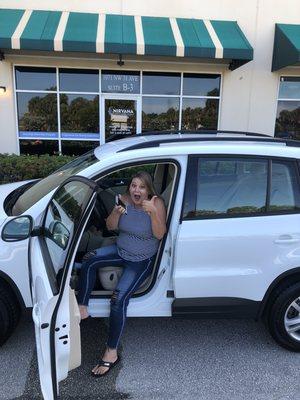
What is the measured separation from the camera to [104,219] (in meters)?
3.63

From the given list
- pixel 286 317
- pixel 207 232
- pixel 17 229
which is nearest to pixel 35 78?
pixel 17 229

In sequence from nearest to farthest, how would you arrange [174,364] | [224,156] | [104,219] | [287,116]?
[224,156] < [174,364] < [104,219] < [287,116]

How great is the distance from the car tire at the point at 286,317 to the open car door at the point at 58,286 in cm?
156

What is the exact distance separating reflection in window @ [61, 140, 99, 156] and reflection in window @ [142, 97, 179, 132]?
143cm

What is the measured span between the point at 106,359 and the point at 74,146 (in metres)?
7.39

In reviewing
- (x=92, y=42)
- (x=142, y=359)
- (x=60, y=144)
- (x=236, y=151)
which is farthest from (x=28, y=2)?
(x=142, y=359)

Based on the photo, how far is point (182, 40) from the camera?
795cm

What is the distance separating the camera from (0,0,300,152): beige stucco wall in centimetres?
870

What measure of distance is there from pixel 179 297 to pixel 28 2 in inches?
324

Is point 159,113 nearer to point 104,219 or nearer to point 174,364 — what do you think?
point 104,219

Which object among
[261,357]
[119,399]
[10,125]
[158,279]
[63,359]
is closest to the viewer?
[63,359]

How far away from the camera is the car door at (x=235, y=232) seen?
279 centimetres

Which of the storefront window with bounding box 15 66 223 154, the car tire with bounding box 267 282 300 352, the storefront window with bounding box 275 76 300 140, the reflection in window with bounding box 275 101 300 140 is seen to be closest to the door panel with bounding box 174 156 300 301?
the car tire with bounding box 267 282 300 352

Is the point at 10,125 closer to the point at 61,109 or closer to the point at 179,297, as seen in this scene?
the point at 61,109
